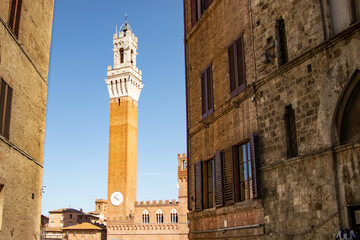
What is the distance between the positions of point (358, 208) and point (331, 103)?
1.96 metres

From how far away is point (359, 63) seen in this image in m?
7.67

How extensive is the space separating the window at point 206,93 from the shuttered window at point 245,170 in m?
2.45

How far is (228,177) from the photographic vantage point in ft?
39.1

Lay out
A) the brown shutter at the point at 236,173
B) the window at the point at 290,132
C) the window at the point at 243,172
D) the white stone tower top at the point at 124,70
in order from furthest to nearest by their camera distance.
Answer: the white stone tower top at the point at 124,70 < the brown shutter at the point at 236,173 < the window at the point at 243,172 < the window at the point at 290,132

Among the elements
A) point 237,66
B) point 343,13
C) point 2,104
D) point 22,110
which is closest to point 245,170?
point 237,66

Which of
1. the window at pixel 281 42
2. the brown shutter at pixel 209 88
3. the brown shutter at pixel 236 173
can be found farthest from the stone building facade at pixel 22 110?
the window at pixel 281 42

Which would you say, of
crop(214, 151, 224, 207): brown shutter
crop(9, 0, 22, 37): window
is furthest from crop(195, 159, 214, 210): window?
crop(9, 0, 22, 37): window

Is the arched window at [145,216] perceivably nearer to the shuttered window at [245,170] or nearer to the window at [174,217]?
the window at [174,217]

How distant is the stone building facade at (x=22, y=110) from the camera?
11.6 m

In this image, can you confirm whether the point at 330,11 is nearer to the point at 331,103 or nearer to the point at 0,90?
the point at 331,103

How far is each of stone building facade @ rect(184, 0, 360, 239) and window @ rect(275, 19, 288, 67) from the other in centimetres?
2

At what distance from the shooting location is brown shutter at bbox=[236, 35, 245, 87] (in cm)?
1180

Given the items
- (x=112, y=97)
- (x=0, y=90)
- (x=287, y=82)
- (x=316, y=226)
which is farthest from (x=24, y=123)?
(x=112, y=97)

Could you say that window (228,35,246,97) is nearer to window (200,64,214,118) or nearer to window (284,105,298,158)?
window (200,64,214,118)
